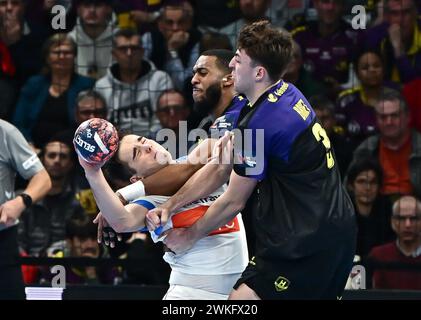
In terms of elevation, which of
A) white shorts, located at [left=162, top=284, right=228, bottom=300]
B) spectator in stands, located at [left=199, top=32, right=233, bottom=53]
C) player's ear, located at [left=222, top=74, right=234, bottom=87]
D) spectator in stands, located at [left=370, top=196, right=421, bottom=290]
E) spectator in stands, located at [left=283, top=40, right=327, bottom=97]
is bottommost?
spectator in stands, located at [left=370, top=196, right=421, bottom=290]

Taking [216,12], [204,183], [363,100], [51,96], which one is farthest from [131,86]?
[204,183]

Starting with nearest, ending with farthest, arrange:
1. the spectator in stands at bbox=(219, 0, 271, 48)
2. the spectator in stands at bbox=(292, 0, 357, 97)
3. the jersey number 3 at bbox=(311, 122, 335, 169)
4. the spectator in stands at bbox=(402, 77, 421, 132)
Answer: the jersey number 3 at bbox=(311, 122, 335, 169), the spectator in stands at bbox=(402, 77, 421, 132), the spectator in stands at bbox=(292, 0, 357, 97), the spectator in stands at bbox=(219, 0, 271, 48)

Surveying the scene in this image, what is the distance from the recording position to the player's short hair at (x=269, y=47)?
16.6ft

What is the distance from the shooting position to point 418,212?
315 inches

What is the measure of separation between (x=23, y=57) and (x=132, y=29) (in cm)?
100

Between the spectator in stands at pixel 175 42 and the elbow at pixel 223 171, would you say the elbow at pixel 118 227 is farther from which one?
the spectator in stands at pixel 175 42

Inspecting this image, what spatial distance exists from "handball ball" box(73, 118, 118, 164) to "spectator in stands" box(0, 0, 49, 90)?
157 inches

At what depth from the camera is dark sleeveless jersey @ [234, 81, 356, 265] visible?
16.3 feet

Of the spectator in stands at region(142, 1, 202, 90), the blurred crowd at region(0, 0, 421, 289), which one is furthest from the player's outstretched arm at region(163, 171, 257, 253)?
the spectator in stands at region(142, 1, 202, 90)

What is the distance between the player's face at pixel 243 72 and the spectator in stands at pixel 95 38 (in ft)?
13.0

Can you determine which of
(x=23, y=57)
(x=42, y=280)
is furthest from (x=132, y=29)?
Answer: (x=42, y=280)

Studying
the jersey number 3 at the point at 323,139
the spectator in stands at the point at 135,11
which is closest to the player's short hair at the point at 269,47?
the jersey number 3 at the point at 323,139

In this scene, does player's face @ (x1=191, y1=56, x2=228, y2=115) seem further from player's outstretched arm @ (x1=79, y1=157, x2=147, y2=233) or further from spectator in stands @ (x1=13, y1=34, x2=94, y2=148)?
spectator in stands @ (x1=13, y1=34, x2=94, y2=148)
